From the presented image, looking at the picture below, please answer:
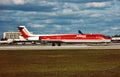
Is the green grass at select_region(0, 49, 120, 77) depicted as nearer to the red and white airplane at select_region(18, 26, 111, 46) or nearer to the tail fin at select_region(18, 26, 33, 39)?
the red and white airplane at select_region(18, 26, 111, 46)

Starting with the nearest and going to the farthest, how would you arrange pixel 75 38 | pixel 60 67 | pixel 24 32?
1. pixel 60 67
2. pixel 75 38
3. pixel 24 32

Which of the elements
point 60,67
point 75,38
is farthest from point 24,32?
point 60,67

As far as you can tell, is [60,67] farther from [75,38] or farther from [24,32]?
[24,32]

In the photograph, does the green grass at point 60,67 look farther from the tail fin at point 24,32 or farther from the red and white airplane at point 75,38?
the tail fin at point 24,32

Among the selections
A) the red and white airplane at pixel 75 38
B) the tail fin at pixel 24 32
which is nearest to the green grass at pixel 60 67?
the red and white airplane at pixel 75 38

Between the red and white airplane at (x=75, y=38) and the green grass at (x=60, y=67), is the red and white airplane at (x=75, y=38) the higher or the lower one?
the lower one

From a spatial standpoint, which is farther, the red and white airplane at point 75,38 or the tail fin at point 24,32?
the tail fin at point 24,32

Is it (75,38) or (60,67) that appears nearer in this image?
(60,67)

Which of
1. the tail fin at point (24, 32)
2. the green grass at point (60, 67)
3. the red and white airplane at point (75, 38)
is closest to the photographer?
the green grass at point (60, 67)

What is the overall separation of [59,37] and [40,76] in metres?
101

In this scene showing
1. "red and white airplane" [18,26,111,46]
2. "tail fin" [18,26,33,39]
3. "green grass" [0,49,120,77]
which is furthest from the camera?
"tail fin" [18,26,33,39]

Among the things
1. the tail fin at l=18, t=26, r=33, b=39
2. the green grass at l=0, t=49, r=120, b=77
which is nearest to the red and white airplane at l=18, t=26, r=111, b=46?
the tail fin at l=18, t=26, r=33, b=39

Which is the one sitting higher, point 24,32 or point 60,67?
point 60,67

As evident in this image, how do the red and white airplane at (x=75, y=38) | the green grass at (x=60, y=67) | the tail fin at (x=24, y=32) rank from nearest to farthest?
the green grass at (x=60, y=67) → the red and white airplane at (x=75, y=38) → the tail fin at (x=24, y=32)
